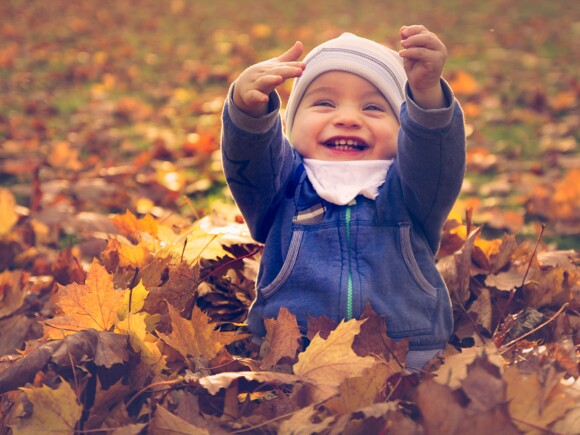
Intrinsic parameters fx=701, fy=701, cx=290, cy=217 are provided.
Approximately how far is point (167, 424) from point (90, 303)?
0.41 m

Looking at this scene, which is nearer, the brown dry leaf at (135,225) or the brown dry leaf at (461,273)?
the brown dry leaf at (461,273)

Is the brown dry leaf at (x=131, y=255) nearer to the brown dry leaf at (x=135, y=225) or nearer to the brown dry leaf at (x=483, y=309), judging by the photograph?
the brown dry leaf at (x=135, y=225)

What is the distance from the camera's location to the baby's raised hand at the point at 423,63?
Answer: 1.68 m

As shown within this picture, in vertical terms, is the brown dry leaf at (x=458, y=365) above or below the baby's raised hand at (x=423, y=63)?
Result: below

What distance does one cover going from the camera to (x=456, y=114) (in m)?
1.77

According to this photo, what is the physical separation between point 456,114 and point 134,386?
40.2 inches

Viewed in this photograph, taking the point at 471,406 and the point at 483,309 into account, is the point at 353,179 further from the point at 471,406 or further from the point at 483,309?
the point at 471,406

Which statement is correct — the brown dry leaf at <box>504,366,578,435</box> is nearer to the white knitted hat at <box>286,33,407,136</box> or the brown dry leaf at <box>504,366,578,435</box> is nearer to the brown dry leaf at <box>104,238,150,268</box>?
the white knitted hat at <box>286,33,407,136</box>

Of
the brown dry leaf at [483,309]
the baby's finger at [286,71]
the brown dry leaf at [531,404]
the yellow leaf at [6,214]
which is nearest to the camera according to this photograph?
the brown dry leaf at [531,404]

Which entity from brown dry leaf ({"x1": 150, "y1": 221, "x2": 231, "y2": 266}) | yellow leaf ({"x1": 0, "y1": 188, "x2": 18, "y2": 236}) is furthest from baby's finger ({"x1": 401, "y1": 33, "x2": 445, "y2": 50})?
yellow leaf ({"x1": 0, "y1": 188, "x2": 18, "y2": 236})

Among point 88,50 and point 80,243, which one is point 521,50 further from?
point 80,243

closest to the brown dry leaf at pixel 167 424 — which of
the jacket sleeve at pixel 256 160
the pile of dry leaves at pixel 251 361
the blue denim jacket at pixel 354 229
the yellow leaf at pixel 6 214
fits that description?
the pile of dry leaves at pixel 251 361

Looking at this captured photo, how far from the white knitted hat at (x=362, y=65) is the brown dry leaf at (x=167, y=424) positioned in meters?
1.03

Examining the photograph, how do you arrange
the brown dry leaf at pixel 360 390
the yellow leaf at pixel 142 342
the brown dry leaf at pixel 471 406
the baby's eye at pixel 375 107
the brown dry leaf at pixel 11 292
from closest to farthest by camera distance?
1. the brown dry leaf at pixel 471 406
2. the brown dry leaf at pixel 360 390
3. the yellow leaf at pixel 142 342
4. the baby's eye at pixel 375 107
5. the brown dry leaf at pixel 11 292
